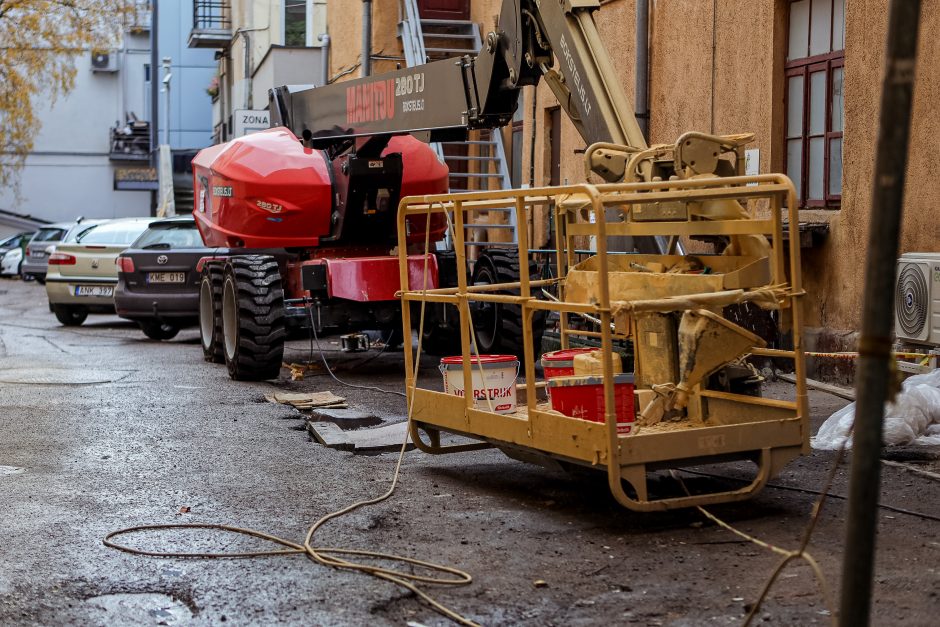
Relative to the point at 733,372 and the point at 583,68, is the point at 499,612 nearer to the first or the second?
the point at 733,372

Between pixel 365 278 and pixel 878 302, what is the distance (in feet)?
31.3

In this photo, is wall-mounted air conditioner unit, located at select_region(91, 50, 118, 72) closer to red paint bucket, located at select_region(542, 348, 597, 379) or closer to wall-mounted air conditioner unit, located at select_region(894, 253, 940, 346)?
wall-mounted air conditioner unit, located at select_region(894, 253, 940, 346)

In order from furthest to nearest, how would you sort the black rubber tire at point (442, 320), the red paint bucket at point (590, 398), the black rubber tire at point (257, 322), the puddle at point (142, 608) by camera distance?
the black rubber tire at point (442, 320) < the black rubber tire at point (257, 322) < the red paint bucket at point (590, 398) < the puddle at point (142, 608)

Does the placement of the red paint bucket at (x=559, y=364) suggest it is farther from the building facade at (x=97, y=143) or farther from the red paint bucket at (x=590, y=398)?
the building facade at (x=97, y=143)

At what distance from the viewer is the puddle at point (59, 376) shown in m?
12.8

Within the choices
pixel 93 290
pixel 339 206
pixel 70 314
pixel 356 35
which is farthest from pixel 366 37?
pixel 339 206

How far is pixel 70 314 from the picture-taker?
20.8 meters

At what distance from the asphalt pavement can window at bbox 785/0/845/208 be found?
2735 mm

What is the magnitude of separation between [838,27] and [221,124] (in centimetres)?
3199

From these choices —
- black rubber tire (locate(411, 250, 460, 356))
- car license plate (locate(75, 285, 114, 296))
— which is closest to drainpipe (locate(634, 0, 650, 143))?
black rubber tire (locate(411, 250, 460, 356))

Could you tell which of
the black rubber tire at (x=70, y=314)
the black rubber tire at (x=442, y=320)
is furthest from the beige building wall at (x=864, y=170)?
the black rubber tire at (x=70, y=314)

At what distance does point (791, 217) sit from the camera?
6559 mm

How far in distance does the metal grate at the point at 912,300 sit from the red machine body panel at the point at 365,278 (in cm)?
442

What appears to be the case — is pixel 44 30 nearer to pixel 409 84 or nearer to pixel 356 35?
pixel 356 35
